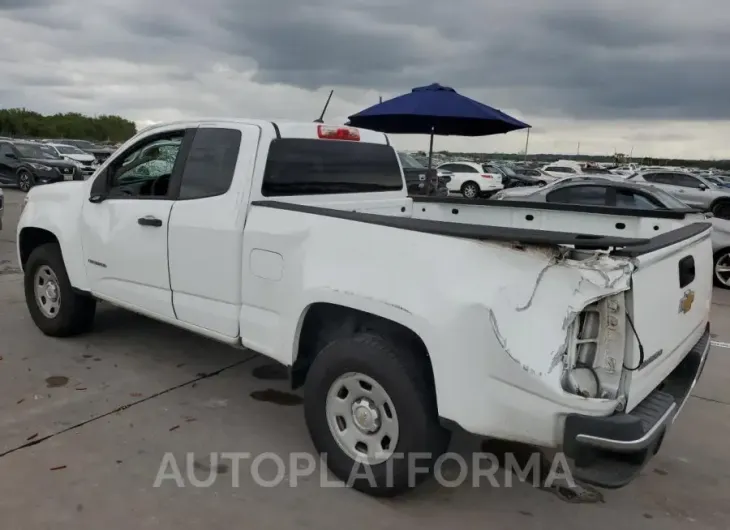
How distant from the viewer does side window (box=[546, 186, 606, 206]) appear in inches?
397

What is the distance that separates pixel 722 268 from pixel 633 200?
1.61 meters

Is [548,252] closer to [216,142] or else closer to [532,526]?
[532,526]

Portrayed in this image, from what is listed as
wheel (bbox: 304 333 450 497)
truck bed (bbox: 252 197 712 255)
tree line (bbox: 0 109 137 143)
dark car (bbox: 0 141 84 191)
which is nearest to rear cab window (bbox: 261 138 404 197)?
truck bed (bbox: 252 197 712 255)

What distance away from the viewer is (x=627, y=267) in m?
2.39

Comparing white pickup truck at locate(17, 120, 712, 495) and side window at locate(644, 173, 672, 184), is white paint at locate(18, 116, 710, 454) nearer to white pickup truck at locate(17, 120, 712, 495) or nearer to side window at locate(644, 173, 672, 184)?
white pickup truck at locate(17, 120, 712, 495)

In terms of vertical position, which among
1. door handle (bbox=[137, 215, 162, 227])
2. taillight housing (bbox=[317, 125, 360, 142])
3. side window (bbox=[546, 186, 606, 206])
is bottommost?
door handle (bbox=[137, 215, 162, 227])

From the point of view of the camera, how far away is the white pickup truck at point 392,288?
244 centimetres

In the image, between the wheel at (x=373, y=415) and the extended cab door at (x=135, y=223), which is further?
the extended cab door at (x=135, y=223)

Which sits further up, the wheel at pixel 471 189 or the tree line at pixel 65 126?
the tree line at pixel 65 126

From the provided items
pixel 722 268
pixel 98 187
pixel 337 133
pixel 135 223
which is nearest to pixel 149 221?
pixel 135 223

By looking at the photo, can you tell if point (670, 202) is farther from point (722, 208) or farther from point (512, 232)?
point (512, 232)

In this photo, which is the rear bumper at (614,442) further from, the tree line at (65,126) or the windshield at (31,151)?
the tree line at (65,126)

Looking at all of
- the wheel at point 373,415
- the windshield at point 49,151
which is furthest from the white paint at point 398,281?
the windshield at point 49,151

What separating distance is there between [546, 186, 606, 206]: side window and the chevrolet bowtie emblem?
23.0ft
